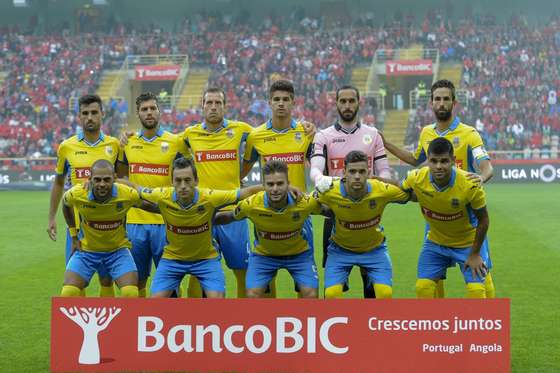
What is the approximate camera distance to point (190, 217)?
7203 mm

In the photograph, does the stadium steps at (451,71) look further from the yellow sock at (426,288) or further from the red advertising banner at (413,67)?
the yellow sock at (426,288)

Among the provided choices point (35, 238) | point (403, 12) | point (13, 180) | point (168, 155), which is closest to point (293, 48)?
point (403, 12)

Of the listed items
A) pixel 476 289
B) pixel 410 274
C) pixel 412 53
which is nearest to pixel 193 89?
pixel 412 53

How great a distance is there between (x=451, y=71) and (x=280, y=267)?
33.6 m

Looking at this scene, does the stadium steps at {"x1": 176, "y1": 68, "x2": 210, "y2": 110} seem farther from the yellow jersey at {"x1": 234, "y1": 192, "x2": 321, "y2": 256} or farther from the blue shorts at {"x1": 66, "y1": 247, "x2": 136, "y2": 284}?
the yellow jersey at {"x1": 234, "y1": 192, "x2": 321, "y2": 256}

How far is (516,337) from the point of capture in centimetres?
765

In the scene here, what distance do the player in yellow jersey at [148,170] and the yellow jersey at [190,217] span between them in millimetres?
673

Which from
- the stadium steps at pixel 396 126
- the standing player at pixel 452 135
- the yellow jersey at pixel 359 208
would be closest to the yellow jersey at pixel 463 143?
the standing player at pixel 452 135

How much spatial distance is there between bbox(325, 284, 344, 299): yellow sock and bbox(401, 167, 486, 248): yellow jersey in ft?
3.09

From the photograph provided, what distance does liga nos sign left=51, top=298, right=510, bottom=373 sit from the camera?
5980 millimetres

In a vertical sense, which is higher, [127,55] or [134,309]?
[127,55]

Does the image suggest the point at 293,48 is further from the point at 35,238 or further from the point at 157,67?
the point at 35,238

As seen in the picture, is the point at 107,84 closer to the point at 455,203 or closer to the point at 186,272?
the point at 186,272

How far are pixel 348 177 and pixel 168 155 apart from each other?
1.91 m
